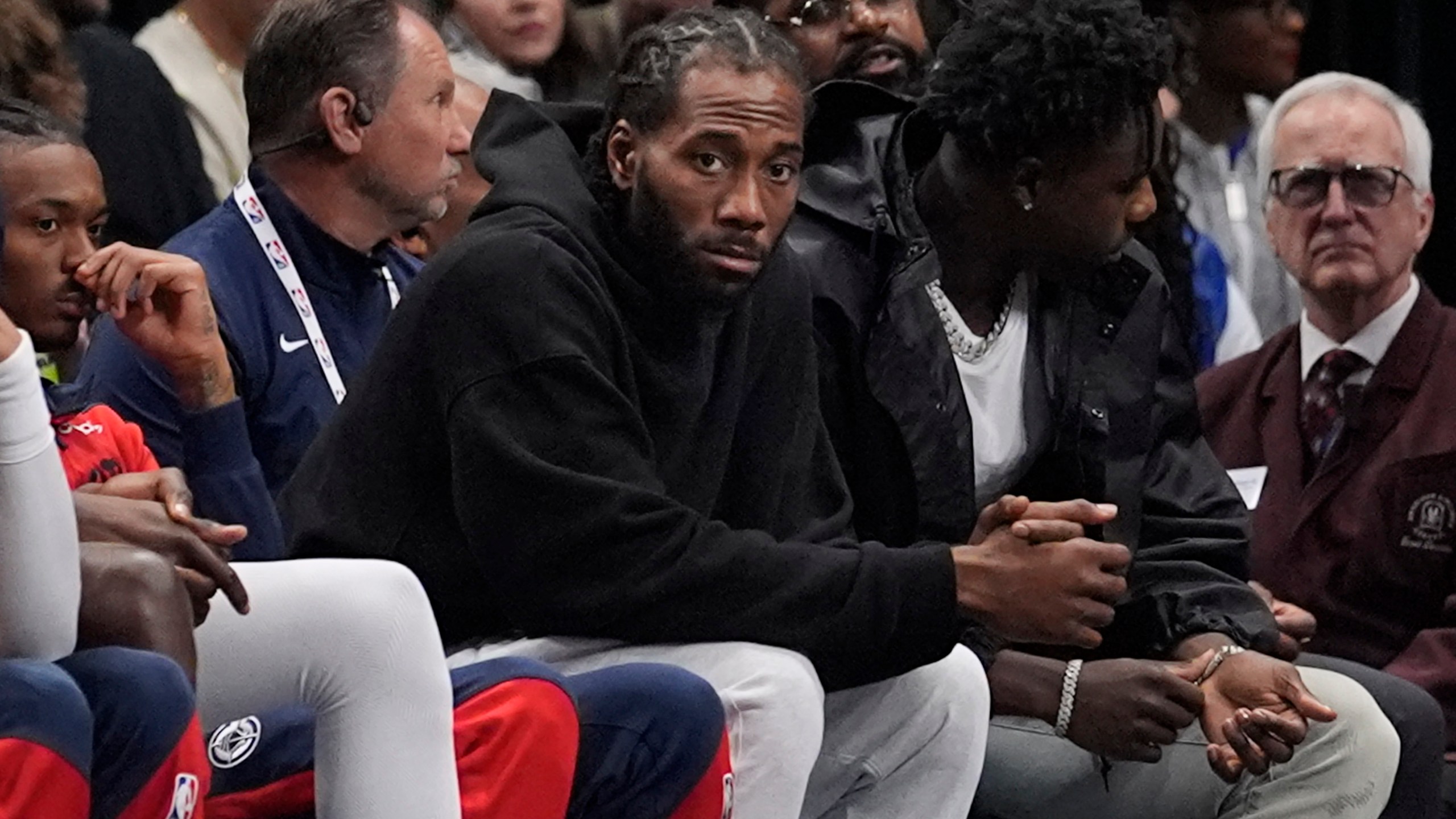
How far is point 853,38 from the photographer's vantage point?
14.2 feet

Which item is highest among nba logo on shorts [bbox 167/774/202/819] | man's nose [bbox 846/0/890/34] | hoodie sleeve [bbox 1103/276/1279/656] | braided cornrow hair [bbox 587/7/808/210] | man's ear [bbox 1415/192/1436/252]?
braided cornrow hair [bbox 587/7/808/210]

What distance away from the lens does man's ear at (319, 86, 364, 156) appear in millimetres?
3570

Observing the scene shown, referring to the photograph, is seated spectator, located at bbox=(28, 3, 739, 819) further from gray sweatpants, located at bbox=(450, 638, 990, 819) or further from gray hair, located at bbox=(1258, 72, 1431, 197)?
gray hair, located at bbox=(1258, 72, 1431, 197)

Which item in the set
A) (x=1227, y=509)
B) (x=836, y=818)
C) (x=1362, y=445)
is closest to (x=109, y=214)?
(x=836, y=818)

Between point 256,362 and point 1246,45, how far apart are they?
2.77 meters

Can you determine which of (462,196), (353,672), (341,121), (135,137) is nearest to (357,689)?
(353,672)

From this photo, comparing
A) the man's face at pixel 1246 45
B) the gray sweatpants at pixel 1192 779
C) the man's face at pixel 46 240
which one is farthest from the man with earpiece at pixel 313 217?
the man's face at pixel 1246 45

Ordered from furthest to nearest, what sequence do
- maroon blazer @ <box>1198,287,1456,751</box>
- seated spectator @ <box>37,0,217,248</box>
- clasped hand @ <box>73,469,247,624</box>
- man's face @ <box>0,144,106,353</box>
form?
maroon blazer @ <box>1198,287,1456,751</box> → seated spectator @ <box>37,0,217,248</box> → man's face @ <box>0,144,106,353</box> → clasped hand @ <box>73,469,247,624</box>

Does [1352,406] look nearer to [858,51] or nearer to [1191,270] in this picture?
[1191,270]

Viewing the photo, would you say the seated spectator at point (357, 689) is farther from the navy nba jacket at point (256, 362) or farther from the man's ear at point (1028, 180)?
the man's ear at point (1028, 180)

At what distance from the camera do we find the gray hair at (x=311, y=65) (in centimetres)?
358

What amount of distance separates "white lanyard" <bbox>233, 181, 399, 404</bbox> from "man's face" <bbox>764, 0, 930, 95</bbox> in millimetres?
1041

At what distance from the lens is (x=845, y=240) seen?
142 inches

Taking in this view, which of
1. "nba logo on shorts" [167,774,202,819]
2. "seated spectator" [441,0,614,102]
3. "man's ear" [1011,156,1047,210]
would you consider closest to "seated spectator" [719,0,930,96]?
"seated spectator" [441,0,614,102]
